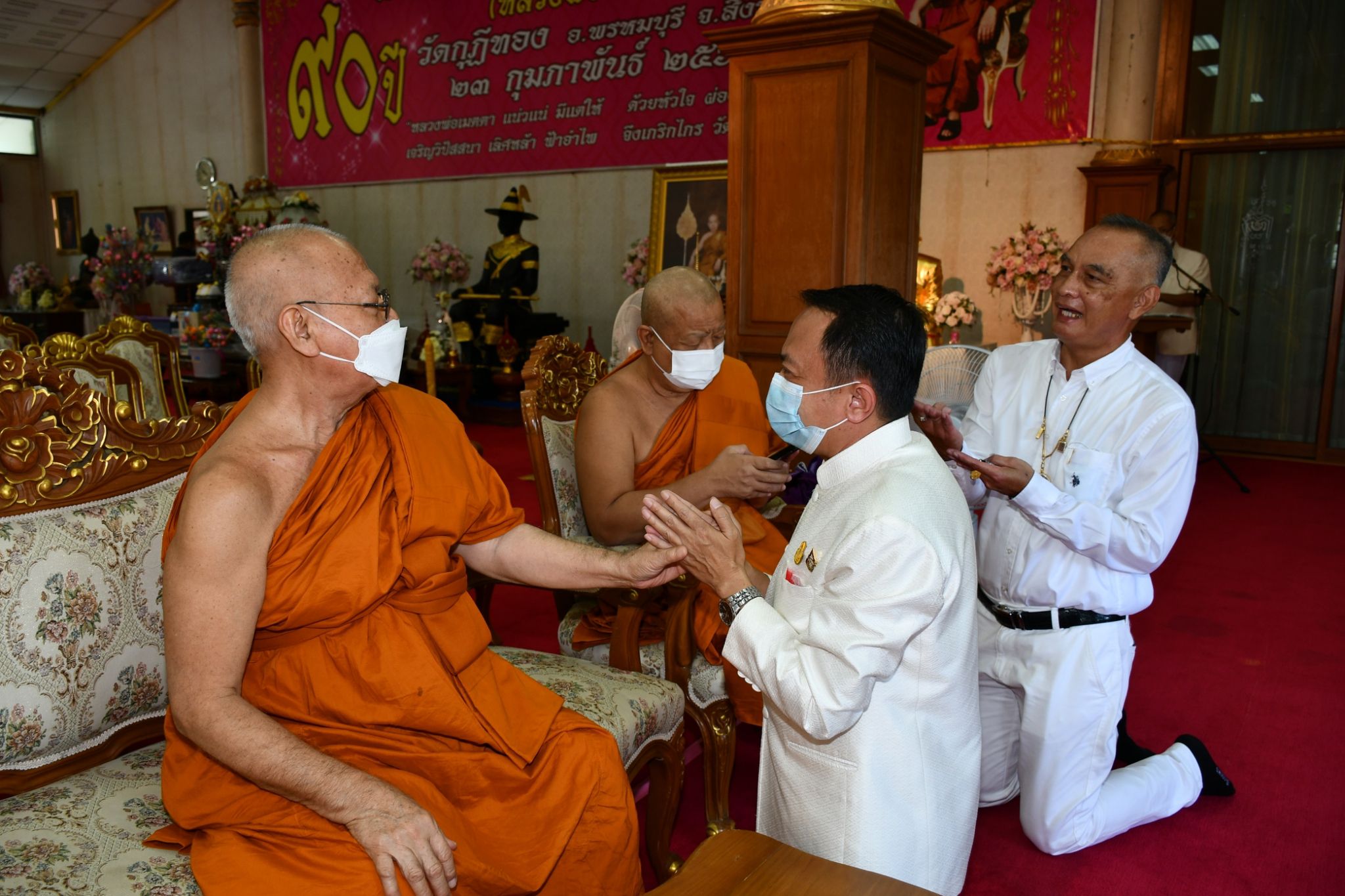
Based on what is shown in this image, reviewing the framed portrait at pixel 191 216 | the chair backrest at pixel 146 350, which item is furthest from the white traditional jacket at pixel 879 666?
the framed portrait at pixel 191 216

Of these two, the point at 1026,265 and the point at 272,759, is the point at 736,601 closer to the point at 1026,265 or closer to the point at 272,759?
the point at 272,759

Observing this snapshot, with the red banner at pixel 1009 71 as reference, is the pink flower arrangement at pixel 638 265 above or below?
below

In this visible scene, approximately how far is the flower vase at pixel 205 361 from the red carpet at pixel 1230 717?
3.02 meters

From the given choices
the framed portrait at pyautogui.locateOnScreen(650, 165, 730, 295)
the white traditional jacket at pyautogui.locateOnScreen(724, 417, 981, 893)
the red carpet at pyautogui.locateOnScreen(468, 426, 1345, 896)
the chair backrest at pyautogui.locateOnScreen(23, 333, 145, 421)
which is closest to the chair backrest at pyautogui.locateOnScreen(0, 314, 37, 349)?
the chair backrest at pyautogui.locateOnScreen(23, 333, 145, 421)

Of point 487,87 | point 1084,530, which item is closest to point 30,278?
point 487,87

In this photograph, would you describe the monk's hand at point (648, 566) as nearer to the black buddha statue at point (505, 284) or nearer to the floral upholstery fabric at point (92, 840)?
the floral upholstery fabric at point (92, 840)

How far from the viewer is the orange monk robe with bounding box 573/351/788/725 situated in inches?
101

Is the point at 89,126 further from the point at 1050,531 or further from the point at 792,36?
the point at 1050,531

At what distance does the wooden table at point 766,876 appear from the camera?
136 cm

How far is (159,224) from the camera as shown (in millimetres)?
13578

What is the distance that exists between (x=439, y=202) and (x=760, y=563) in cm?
914

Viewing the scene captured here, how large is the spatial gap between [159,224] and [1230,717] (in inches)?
573

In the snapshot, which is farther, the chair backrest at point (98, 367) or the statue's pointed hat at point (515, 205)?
the statue's pointed hat at point (515, 205)

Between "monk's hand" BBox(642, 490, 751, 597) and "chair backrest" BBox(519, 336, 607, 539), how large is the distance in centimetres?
96
